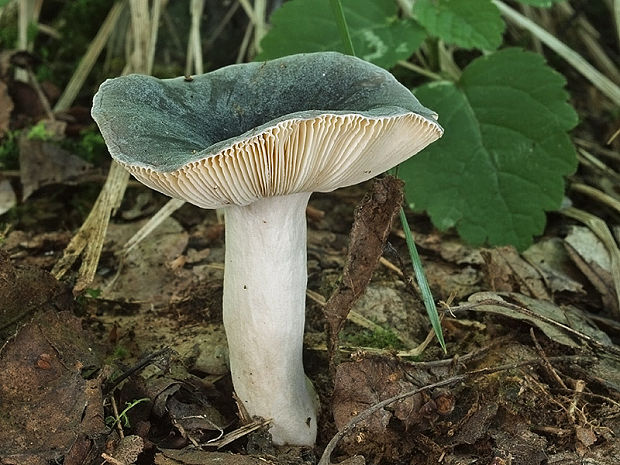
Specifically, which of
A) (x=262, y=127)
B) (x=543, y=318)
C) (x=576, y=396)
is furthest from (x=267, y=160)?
(x=576, y=396)

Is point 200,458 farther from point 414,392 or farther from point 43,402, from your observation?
point 414,392

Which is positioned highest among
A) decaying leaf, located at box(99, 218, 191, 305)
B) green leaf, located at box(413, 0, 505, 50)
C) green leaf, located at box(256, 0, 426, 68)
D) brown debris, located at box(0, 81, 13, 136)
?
green leaf, located at box(413, 0, 505, 50)

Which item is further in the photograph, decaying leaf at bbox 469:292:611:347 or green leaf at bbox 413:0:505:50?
green leaf at bbox 413:0:505:50

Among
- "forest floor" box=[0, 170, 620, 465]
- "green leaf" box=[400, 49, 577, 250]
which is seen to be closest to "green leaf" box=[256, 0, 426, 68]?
"green leaf" box=[400, 49, 577, 250]

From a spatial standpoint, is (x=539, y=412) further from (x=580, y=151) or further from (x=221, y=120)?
(x=580, y=151)

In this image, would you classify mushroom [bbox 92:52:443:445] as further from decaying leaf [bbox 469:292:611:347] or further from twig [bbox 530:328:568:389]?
twig [bbox 530:328:568:389]

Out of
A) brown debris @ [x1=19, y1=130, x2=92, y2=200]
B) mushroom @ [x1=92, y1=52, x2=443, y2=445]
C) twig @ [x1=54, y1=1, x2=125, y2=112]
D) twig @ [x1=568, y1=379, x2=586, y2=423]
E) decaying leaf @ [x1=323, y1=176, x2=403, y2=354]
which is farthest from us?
twig @ [x1=54, y1=1, x2=125, y2=112]
